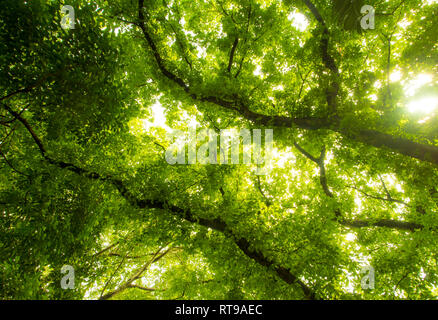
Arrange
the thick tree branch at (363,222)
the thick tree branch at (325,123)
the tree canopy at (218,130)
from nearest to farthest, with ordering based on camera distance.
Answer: the tree canopy at (218,130) → the thick tree branch at (325,123) → the thick tree branch at (363,222)

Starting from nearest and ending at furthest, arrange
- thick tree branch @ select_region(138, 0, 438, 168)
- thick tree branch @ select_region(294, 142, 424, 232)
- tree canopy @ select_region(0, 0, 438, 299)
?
tree canopy @ select_region(0, 0, 438, 299) < thick tree branch @ select_region(138, 0, 438, 168) < thick tree branch @ select_region(294, 142, 424, 232)

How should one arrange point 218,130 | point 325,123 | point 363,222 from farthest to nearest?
point 218,130
point 363,222
point 325,123

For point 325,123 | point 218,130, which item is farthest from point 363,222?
point 218,130

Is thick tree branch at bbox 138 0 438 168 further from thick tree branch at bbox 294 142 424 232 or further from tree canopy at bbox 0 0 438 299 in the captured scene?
thick tree branch at bbox 294 142 424 232

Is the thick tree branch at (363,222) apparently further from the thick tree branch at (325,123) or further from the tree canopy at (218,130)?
the thick tree branch at (325,123)

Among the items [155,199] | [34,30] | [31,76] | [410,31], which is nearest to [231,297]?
[155,199]

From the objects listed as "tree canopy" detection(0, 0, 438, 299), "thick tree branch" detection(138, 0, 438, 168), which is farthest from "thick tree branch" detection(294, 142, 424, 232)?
"thick tree branch" detection(138, 0, 438, 168)

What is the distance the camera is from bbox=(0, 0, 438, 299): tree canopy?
4.59 metres

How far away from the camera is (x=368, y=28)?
6.50m

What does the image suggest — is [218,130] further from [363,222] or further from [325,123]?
[363,222]

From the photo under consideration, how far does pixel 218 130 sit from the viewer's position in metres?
10.1

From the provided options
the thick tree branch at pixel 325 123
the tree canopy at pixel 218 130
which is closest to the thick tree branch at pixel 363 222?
the tree canopy at pixel 218 130

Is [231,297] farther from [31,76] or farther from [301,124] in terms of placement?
[31,76]

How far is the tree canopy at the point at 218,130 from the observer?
4590mm
